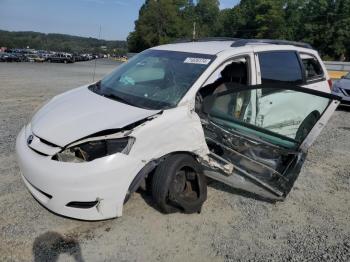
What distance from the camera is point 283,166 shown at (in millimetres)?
4148

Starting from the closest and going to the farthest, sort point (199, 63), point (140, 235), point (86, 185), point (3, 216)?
point (86, 185) → point (140, 235) → point (3, 216) → point (199, 63)

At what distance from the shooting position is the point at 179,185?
3.62 metres

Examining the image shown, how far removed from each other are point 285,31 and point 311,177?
76.6m

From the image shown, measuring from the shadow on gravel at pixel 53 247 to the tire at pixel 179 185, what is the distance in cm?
87

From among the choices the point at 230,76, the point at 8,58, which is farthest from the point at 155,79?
the point at 8,58

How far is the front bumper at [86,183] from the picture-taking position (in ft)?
9.77

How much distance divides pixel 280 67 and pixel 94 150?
2961mm

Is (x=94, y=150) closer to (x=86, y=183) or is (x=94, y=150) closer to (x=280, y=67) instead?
(x=86, y=183)

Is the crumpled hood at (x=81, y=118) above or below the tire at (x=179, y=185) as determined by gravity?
above

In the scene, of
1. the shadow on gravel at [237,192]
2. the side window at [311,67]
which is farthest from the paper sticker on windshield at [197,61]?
the side window at [311,67]

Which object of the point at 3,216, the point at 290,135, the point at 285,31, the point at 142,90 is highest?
the point at 285,31

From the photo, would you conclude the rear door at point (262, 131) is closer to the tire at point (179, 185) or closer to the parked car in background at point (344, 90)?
the tire at point (179, 185)

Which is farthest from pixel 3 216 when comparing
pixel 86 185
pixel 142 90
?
pixel 142 90

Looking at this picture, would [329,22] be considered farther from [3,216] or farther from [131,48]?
[3,216]
